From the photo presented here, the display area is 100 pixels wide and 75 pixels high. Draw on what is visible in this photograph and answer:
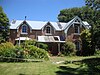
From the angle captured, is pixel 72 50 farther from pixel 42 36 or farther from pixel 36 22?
pixel 36 22

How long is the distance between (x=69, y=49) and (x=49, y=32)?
6380mm

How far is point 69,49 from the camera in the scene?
1550 inches

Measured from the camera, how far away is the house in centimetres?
4153

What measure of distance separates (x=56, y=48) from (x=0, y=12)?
1647 centimetres

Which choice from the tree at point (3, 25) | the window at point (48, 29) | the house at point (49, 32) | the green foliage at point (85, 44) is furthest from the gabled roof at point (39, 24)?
the tree at point (3, 25)

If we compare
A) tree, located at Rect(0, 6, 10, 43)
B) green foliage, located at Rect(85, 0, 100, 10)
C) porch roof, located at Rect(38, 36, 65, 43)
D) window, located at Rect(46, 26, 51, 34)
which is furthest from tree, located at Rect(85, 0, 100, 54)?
tree, located at Rect(0, 6, 10, 43)

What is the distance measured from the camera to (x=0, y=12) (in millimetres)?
47781

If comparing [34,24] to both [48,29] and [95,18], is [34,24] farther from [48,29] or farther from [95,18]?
[95,18]

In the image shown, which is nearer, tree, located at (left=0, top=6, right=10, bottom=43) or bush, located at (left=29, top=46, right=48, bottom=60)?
bush, located at (left=29, top=46, right=48, bottom=60)

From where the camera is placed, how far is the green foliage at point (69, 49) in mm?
39406

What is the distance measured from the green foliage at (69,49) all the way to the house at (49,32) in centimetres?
165

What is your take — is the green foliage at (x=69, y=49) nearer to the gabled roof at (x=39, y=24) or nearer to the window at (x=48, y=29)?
the gabled roof at (x=39, y=24)

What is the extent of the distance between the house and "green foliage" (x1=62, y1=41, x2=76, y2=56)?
65.1 inches

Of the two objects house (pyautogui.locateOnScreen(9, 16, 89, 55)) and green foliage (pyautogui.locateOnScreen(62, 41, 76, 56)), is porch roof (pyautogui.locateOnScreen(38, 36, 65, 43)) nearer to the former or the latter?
house (pyautogui.locateOnScreen(9, 16, 89, 55))
